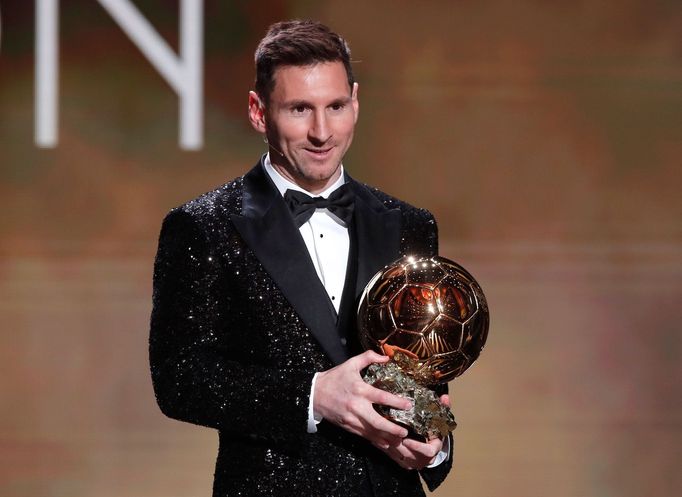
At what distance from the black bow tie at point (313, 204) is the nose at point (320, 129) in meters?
0.13

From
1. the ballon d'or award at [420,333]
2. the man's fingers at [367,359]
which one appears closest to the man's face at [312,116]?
the ballon d'or award at [420,333]

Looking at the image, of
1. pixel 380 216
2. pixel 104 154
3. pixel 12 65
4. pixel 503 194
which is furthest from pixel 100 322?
pixel 380 216

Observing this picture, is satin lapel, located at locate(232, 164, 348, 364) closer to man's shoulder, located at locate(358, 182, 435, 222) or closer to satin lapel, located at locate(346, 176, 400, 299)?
satin lapel, located at locate(346, 176, 400, 299)

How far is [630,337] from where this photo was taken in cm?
380

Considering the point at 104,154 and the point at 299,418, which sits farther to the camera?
the point at 104,154

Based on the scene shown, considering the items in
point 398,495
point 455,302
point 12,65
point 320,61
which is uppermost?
point 12,65

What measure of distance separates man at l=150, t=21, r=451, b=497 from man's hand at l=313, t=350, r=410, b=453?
0.17 ft

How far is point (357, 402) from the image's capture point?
1688mm

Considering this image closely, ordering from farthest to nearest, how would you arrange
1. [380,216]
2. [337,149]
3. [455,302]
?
[380,216] → [337,149] → [455,302]

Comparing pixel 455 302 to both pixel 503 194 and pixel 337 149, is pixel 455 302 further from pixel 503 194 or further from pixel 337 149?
pixel 503 194

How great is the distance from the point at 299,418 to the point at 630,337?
225 centimetres

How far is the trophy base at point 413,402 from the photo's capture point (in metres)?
1.70

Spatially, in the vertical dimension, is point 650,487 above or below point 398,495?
below

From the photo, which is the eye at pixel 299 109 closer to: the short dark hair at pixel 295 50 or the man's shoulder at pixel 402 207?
the short dark hair at pixel 295 50
